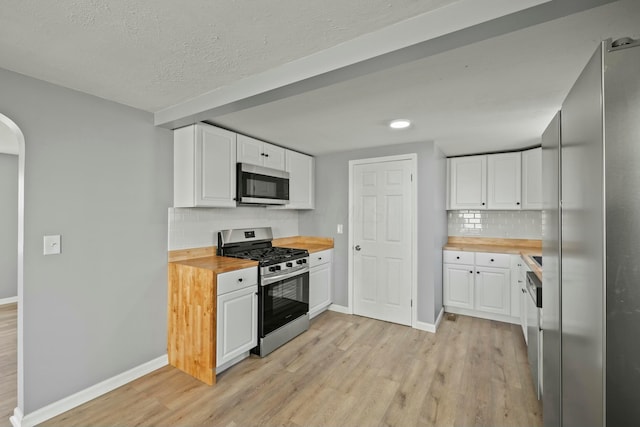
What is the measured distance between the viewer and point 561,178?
1218 mm

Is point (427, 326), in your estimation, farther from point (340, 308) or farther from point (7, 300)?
point (7, 300)

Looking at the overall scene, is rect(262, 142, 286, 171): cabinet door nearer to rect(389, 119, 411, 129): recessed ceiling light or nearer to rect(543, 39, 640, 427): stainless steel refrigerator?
rect(389, 119, 411, 129): recessed ceiling light

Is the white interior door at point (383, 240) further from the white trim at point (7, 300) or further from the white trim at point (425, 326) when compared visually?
the white trim at point (7, 300)

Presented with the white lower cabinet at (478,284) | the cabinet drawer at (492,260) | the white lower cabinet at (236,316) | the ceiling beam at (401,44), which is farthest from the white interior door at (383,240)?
the ceiling beam at (401,44)

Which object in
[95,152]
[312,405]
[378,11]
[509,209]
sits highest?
[378,11]

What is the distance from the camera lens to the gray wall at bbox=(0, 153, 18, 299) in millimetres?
4199

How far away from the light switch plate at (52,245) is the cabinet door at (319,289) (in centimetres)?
236

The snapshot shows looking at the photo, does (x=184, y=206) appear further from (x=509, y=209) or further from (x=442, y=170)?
(x=509, y=209)

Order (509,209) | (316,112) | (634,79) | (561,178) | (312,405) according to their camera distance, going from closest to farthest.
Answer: (634,79)
(561,178)
(312,405)
(316,112)
(509,209)

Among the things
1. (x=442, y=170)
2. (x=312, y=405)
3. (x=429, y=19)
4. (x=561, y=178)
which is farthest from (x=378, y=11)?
(x=442, y=170)

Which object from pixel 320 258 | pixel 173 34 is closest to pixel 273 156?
pixel 320 258

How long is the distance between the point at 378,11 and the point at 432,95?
40.7 inches

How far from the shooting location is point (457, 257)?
3875mm

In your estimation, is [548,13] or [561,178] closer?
[548,13]
